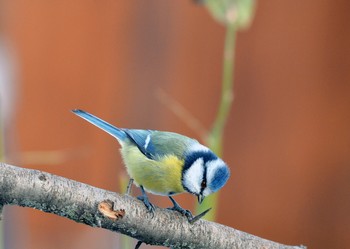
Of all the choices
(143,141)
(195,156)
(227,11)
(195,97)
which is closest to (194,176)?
(195,156)

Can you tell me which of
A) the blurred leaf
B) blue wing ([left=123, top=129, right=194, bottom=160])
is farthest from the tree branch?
the blurred leaf

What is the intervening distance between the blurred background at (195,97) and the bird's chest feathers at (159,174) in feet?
2.44

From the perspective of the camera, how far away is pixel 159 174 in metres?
1.44

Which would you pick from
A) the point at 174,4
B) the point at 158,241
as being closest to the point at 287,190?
the point at 174,4

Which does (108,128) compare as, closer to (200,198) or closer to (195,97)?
(200,198)

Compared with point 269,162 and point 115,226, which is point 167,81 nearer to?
point 269,162

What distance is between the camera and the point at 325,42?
2475 mm

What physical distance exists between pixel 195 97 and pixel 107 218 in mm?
1353

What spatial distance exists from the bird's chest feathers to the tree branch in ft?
0.74

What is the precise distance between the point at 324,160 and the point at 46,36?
898mm

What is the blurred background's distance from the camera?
2.32m

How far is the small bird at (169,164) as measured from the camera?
1.36m

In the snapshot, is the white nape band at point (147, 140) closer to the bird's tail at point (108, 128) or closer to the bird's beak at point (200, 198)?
the bird's tail at point (108, 128)

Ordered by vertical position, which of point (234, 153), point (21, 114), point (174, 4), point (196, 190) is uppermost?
point (174, 4)
